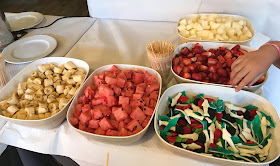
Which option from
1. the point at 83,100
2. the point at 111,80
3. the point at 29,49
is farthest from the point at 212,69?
the point at 29,49

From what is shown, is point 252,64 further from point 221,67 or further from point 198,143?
point 198,143

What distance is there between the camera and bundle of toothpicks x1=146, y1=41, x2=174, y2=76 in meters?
0.74

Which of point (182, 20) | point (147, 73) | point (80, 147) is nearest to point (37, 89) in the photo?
point (80, 147)

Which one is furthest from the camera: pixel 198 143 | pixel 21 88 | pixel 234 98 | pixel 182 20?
pixel 182 20

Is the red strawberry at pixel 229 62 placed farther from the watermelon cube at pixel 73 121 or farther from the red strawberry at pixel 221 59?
the watermelon cube at pixel 73 121

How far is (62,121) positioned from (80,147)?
115mm

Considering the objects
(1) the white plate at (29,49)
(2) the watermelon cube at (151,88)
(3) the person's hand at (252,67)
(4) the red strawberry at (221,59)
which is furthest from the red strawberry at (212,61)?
(1) the white plate at (29,49)

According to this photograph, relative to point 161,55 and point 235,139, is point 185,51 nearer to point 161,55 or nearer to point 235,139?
point 161,55

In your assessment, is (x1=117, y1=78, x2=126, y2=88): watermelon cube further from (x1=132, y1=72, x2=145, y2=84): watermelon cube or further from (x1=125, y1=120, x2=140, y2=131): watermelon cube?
(x1=125, y1=120, x2=140, y2=131): watermelon cube

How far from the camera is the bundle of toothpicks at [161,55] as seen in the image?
0.74 metres

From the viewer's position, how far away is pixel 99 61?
97 centimetres

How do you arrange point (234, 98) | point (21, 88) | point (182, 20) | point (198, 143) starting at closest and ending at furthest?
1. point (198, 143)
2. point (234, 98)
3. point (21, 88)
4. point (182, 20)

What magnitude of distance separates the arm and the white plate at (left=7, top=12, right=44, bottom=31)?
114cm

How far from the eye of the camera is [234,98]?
0.68 metres
